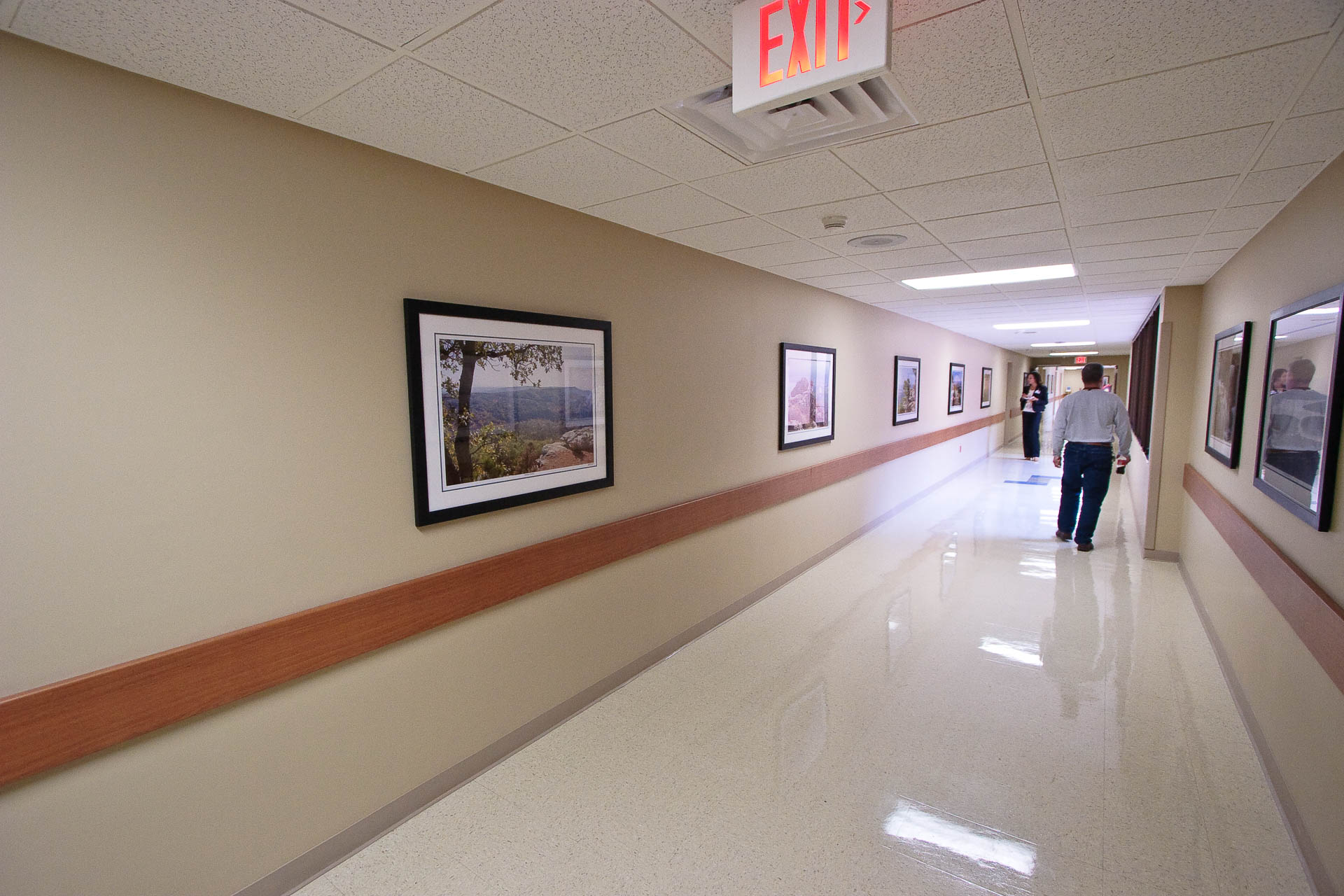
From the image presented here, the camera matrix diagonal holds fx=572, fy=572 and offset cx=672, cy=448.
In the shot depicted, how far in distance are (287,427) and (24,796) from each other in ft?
3.63

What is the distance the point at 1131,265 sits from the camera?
3.99 meters

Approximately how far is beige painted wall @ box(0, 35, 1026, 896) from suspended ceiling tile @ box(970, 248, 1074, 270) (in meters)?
2.67

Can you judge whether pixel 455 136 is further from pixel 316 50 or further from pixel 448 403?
pixel 448 403

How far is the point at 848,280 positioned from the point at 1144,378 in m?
5.48

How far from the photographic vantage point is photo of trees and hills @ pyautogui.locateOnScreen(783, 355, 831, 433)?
4676 millimetres

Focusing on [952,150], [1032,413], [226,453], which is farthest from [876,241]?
[1032,413]

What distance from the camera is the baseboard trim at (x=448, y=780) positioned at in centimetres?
192

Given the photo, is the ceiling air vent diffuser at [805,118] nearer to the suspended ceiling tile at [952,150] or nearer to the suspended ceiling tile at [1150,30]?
the suspended ceiling tile at [952,150]

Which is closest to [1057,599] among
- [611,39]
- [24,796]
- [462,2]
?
[611,39]

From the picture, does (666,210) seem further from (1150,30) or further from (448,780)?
(448,780)

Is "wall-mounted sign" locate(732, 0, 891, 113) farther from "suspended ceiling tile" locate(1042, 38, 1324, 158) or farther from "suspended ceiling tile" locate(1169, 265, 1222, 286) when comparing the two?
"suspended ceiling tile" locate(1169, 265, 1222, 286)

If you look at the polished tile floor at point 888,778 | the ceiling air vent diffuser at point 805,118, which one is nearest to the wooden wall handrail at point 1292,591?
the polished tile floor at point 888,778

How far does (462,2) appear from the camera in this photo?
125cm

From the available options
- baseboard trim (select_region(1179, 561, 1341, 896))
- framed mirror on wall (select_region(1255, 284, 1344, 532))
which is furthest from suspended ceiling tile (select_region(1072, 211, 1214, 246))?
baseboard trim (select_region(1179, 561, 1341, 896))
